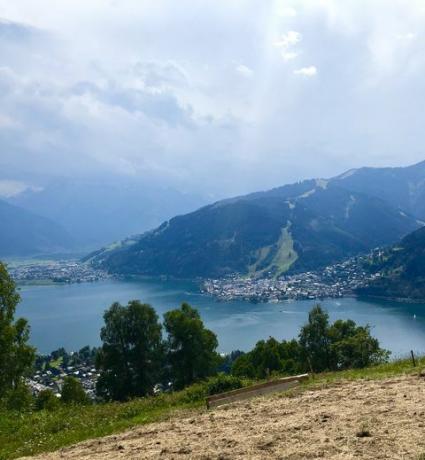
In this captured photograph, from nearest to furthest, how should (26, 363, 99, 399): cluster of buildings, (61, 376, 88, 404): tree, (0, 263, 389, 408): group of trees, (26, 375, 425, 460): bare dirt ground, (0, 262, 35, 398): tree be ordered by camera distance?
(26, 375, 425, 460): bare dirt ground, (0, 262, 35, 398): tree, (61, 376, 88, 404): tree, (0, 263, 389, 408): group of trees, (26, 363, 99, 399): cluster of buildings

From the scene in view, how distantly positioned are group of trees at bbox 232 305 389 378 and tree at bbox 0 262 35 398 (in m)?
17.3

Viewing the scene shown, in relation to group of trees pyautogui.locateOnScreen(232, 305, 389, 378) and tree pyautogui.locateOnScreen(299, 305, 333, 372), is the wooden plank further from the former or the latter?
tree pyautogui.locateOnScreen(299, 305, 333, 372)

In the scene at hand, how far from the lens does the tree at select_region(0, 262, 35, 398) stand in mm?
23972

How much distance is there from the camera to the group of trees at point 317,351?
37.2 m

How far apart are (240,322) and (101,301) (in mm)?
70558

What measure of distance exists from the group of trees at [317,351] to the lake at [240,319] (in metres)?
48.3

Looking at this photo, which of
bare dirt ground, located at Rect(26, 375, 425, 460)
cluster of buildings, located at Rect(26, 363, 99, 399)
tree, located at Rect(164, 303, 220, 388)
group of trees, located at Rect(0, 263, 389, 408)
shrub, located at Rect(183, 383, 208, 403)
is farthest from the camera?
cluster of buildings, located at Rect(26, 363, 99, 399)

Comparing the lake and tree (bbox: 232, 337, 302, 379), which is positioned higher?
tree (bbox: 232, 337, 302, 379)

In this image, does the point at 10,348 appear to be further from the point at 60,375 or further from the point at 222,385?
the point at 60,375

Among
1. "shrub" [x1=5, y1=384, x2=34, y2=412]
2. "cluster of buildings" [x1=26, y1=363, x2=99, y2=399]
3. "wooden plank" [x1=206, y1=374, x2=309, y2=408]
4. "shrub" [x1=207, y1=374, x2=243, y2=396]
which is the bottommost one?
"cluster of buildings" [x1=26, y1=363, x2=99, y2=399]

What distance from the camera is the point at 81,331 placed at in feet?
433

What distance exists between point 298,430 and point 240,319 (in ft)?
443

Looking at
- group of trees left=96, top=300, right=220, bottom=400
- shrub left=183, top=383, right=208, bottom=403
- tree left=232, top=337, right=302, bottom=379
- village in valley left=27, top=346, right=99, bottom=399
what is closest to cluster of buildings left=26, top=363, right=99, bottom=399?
village in valley left=27, top=346, right=99, bottom=399

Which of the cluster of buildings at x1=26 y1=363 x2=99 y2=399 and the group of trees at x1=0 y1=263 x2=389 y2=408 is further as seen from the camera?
the cluster of buildings at x1=26 y1=363 x2=99 y2=399
